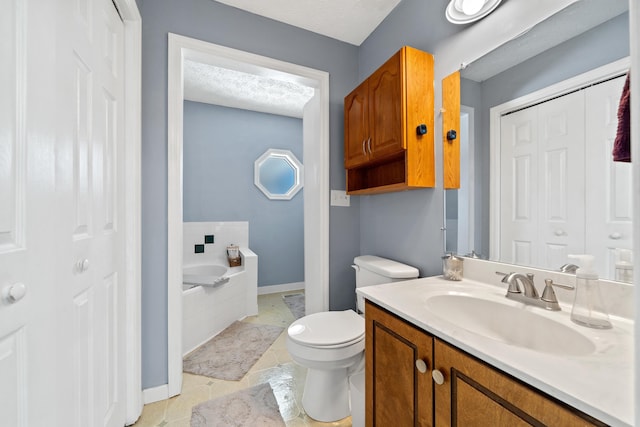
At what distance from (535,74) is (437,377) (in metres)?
1.11

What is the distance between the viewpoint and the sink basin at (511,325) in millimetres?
694

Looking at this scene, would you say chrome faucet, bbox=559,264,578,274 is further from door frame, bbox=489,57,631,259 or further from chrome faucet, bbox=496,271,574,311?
door frame, bbox=489,57,631,259

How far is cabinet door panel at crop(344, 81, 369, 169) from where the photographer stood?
161 cm

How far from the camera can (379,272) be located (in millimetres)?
1473

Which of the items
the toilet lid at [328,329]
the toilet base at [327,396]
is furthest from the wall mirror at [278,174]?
the toilet base at [327,396]

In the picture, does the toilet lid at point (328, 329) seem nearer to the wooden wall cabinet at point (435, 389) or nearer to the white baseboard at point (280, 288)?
the wooden wall cabinet at point (435, 389)

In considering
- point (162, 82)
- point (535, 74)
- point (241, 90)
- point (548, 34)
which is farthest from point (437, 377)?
point (241, 90)

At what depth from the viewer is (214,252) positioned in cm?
316

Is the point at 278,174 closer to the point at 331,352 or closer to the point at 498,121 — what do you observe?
the point at 331,352

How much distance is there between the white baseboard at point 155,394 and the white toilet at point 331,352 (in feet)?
2.68
